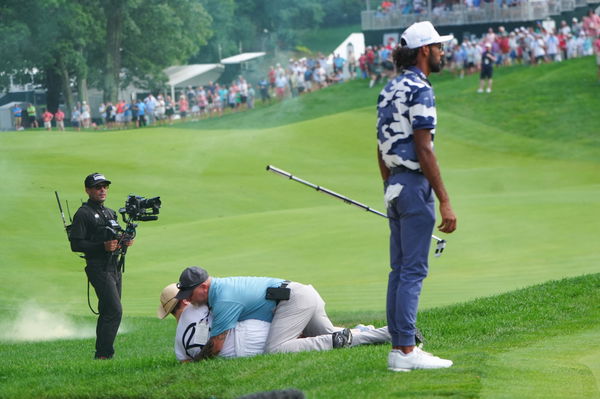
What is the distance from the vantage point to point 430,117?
280 inches

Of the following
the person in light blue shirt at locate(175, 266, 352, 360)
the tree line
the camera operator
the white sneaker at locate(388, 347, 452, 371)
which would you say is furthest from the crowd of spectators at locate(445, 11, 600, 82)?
the white sneaker at locate(388, 347, 452, 371)

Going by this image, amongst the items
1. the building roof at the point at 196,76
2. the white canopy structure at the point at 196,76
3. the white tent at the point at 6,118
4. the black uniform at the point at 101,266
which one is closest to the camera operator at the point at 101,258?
the black uniform at the point at 101,266

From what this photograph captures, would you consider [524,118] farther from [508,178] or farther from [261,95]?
[261,95]

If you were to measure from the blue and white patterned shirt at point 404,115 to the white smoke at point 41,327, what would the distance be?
28.7 ft

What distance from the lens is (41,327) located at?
15852mm

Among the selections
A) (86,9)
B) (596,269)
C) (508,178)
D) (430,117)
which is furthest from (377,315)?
(86,9)

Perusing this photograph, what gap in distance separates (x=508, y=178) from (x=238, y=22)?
55135mm

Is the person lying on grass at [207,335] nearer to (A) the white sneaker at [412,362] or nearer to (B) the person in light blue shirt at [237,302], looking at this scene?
(B) the person in light blue shirt at [237,302]

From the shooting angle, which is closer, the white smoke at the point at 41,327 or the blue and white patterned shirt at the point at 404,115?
the blue and white patterned shirt at the point at 404,115

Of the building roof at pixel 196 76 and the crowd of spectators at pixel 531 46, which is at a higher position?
the crowd of spectators at pixel 531 46

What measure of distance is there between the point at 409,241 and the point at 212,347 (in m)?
2.27

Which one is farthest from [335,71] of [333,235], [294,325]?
[294,325]

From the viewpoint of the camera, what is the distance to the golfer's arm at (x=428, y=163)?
277 inches

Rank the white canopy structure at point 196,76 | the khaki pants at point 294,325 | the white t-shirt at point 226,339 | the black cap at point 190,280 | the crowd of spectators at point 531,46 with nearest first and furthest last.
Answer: the black cap at point 190,280, the white t-shirt at point 226,339, the khaki pants at point 294,325, the crowd of spectators at point 531,46, the white canopy structure at point 196,76
